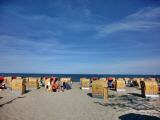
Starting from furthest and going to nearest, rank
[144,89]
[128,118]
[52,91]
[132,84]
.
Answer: [132,84] → [52,91] → [144,89] → [128,118]

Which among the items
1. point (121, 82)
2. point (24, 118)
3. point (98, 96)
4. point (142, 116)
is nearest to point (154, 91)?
point (98, 96)

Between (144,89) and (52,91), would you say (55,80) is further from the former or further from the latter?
(144,89)

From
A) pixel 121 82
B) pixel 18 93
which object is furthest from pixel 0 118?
pixel 121 82

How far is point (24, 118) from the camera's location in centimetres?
1441

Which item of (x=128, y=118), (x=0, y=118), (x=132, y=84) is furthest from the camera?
(x=132, y=84)

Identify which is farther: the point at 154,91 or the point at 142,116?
the point at 154,91

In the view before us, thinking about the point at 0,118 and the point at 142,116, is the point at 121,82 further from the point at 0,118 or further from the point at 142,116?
the point at 0,118

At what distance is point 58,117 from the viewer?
49.6 ft

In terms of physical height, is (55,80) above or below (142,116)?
above

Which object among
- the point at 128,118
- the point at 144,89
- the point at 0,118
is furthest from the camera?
the point at 144,89

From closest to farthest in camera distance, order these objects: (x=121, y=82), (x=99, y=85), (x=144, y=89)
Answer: (x=99, y=85), (x=144, y=89), (x=121, y=82)

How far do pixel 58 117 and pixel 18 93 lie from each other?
50.4 ft

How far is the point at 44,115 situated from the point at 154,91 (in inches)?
627

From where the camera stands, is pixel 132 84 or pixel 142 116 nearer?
pixel 142 116
